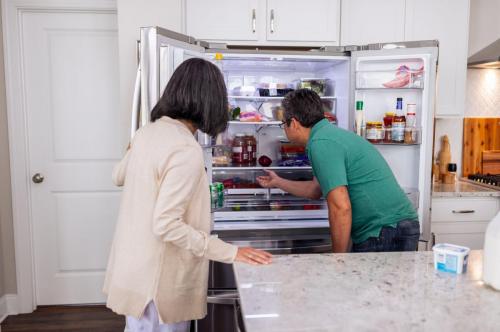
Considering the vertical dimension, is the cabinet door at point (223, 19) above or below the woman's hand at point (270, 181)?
above

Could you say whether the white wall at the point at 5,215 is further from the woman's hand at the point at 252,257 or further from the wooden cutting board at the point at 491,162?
the wooden cutting board at the point at 491,162

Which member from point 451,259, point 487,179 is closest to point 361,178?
point 451,259

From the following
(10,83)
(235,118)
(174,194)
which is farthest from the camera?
(10,83)

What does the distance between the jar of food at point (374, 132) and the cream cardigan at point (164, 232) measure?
1.48 m

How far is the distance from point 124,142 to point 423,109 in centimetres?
186

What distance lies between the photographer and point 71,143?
3.09 m

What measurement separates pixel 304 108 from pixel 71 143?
73.1 inches

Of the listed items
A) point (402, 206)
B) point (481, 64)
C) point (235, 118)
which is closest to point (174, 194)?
point (402, 206)

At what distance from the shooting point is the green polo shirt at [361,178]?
184cm

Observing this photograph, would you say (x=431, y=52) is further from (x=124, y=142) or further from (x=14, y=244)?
(x=14, y=244)

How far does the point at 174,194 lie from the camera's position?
124cm

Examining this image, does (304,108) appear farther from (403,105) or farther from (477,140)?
(477,140)

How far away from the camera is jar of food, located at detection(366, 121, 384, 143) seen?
259cm

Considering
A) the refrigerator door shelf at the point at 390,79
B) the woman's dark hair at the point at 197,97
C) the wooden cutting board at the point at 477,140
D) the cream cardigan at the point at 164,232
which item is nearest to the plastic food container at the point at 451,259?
the cream cardigan at the point at 164,232
